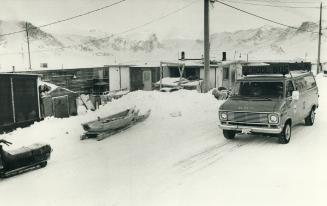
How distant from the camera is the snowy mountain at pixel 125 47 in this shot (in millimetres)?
123250

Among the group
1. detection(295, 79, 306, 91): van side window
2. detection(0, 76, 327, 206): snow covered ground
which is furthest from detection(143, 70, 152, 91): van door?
detection(295, 79, 306, 91): van side window

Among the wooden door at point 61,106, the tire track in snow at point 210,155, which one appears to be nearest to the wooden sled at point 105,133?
the tire track in snow at point 210,155

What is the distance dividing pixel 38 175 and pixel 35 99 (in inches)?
404

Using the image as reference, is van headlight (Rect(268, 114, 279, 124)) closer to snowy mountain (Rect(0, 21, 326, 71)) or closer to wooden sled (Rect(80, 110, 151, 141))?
wooden sled (Rect(80, 110, 151, 141))

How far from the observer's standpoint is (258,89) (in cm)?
1173

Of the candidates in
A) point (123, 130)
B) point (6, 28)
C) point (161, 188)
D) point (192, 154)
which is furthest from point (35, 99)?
point (6, 28)

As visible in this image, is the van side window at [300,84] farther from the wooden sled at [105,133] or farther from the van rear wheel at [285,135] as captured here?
the wooden sled at [105,133]

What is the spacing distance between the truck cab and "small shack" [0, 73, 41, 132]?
34.4ft

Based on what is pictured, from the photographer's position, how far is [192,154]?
1016 centimetres

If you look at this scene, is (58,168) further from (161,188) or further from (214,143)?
(214,143)

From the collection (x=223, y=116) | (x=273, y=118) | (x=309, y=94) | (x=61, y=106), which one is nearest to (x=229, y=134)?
(x=223, y=116)

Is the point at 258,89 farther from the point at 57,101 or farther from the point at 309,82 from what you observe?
the point at 57,101

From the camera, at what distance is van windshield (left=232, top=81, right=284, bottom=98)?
11430 millimetres

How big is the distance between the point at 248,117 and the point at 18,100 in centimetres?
1173
